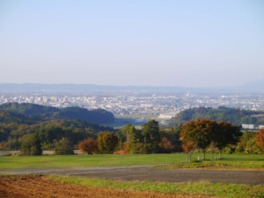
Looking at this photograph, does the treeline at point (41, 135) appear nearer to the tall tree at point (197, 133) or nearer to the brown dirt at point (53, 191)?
the tall tree at point (197, 133)

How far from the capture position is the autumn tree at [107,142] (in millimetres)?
64688

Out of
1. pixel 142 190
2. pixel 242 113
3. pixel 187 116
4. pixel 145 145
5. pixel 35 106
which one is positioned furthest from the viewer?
pixel 35 106

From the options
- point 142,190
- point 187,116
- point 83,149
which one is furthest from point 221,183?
point 187,116

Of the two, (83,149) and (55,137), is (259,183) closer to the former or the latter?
(83,149)

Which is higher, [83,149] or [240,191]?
[240,191]

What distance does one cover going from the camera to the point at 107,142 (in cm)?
6488

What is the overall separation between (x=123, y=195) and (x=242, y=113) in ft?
370

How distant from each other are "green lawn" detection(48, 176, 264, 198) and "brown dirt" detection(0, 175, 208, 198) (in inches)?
33.1

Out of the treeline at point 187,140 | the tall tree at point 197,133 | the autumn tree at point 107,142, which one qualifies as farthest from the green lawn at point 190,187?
the autumn tree at point 107,142

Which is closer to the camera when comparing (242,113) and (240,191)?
(240,191)

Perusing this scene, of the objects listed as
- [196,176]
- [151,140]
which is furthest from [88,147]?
[196,176]

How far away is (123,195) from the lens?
68.7ft

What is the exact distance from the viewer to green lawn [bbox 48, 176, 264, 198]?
20.3 metres

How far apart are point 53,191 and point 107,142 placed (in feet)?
139
